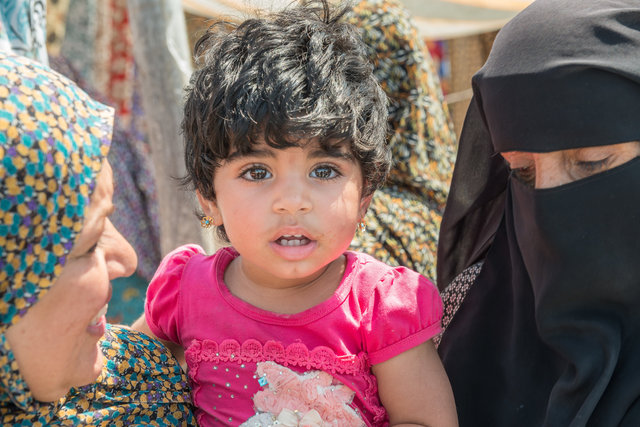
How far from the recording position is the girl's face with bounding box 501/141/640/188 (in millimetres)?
1872

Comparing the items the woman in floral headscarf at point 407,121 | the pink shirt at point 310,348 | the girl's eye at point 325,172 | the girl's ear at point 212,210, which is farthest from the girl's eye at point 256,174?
the woman in floral headscarf at point 407,121

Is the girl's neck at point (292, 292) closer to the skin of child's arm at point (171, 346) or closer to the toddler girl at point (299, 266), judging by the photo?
the toddler girl at point (299, 266)

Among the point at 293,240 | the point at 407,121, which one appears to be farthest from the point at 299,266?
the point at 407,121

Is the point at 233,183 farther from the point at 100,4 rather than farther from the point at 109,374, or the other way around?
the point at 100,4

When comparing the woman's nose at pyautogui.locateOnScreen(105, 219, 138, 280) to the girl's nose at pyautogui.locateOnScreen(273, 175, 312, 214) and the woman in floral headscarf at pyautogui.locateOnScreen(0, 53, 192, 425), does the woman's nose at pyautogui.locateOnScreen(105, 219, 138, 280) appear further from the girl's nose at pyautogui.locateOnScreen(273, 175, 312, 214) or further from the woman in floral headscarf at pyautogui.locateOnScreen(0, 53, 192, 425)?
the girl's nose at pyautogui.locateOnScreen(273, 175, 312, 214)

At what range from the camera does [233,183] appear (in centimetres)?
196

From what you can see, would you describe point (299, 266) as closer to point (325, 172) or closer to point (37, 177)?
point (325, 172)

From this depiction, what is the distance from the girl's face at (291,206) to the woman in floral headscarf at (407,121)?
3.88 feet

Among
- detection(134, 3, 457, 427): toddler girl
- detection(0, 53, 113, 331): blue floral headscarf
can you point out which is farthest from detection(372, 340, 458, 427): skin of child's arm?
detection(0, 53, 113, 331): blue floral headscarf

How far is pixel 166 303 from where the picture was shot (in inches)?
86.6

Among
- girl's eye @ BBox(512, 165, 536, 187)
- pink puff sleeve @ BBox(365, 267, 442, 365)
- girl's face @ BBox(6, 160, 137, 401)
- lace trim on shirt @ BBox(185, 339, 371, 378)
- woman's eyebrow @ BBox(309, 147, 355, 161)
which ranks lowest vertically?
lace trim on shirt @ BBox(185, 339, 371, 378)

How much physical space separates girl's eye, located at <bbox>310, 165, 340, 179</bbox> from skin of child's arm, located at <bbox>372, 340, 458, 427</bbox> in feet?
1.64

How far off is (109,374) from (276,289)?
0.52 m

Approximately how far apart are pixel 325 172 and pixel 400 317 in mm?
426
